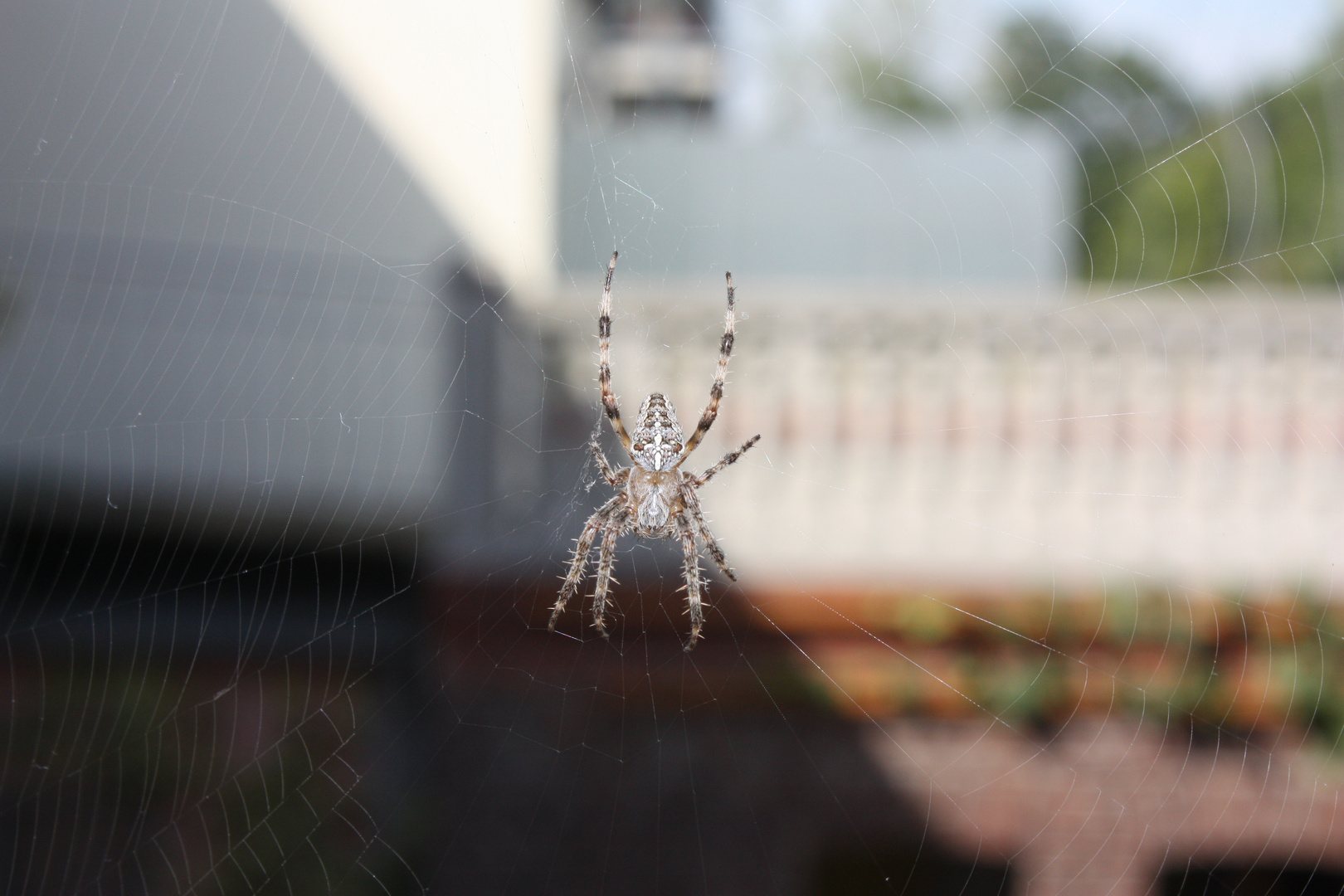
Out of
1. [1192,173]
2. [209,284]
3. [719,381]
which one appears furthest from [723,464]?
[1192,173]

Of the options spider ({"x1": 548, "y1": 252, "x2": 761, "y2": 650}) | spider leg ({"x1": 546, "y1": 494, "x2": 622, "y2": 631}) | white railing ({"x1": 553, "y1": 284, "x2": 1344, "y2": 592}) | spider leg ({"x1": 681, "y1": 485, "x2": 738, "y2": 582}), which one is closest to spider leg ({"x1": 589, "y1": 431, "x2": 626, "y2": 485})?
spider ({"x1": 548, "y1": 252, "x2": 761, "y2": 650})

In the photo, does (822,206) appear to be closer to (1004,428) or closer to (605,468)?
(1004,428)

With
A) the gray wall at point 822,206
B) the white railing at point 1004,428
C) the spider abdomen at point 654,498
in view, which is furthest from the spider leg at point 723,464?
the gray wall at point 822,206

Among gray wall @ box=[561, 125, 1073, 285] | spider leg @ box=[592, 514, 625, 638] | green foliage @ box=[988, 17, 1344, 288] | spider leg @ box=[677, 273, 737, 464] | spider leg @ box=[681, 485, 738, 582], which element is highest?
green foliage @ box=[988, 17, 1344, 288]

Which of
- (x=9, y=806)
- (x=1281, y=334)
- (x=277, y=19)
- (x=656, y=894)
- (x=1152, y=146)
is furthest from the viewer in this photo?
(x=1152, y=146)

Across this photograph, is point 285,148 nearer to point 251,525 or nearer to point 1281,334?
point 251,525

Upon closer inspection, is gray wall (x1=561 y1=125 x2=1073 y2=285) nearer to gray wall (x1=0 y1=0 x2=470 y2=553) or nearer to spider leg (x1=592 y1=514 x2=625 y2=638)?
gray wall (x1=0 y1=0 x2=470 y2=553)

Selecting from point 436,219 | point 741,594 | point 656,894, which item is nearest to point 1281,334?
point 741,594
